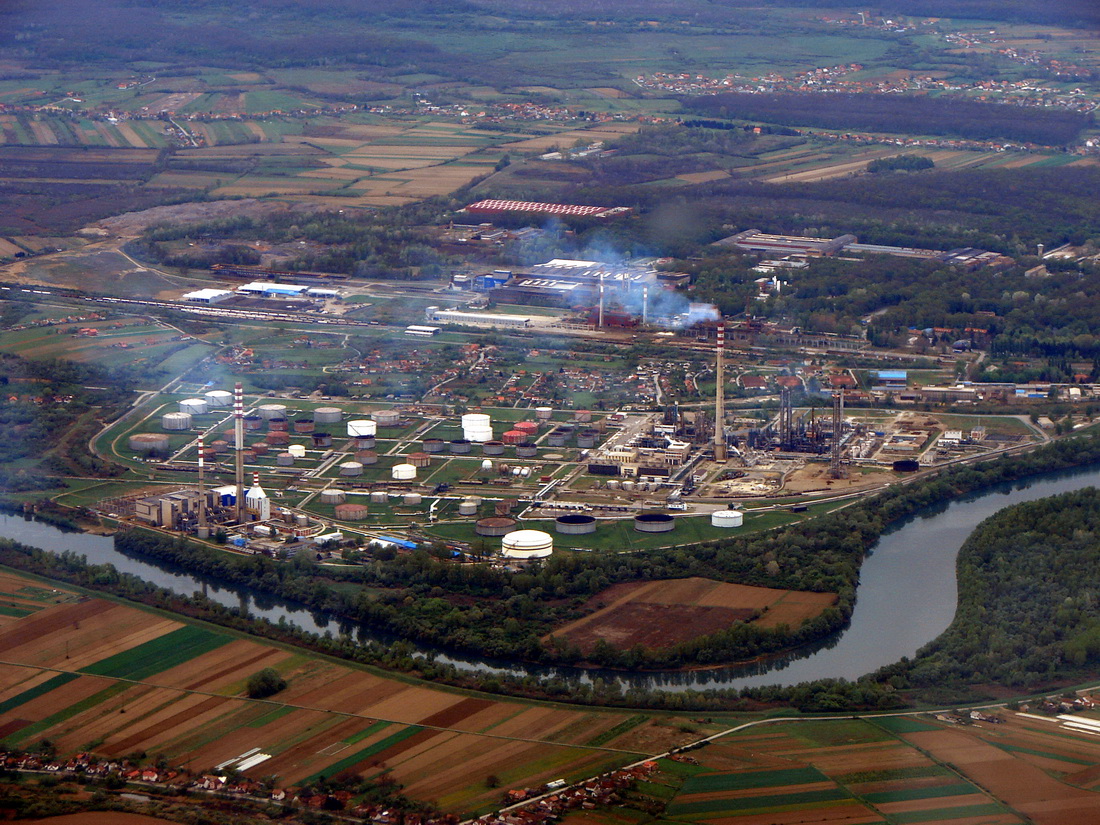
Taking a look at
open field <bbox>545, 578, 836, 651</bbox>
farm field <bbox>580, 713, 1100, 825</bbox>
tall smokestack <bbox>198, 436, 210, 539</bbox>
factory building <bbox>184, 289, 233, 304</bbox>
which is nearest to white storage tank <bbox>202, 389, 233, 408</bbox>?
tall smokestack <bbox>198, 436, 210, 539</bbox>

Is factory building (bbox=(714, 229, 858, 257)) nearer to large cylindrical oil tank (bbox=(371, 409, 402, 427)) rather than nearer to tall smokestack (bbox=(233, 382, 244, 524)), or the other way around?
large cylindrical oil tank (bbox=(371, 409, 402, 427))

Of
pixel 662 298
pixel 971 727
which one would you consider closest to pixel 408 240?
pixel 662 298

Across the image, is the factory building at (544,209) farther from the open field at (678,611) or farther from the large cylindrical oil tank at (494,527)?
the open field at (678,611)

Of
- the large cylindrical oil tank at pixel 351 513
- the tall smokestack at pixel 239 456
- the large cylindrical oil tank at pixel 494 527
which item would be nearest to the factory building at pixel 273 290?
the tall smokestack at pixel 239 456

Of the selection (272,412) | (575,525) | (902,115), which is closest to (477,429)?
(272,412)

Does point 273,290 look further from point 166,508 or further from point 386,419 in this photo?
point 166,508

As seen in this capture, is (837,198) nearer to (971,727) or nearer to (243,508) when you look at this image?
(243,508)
